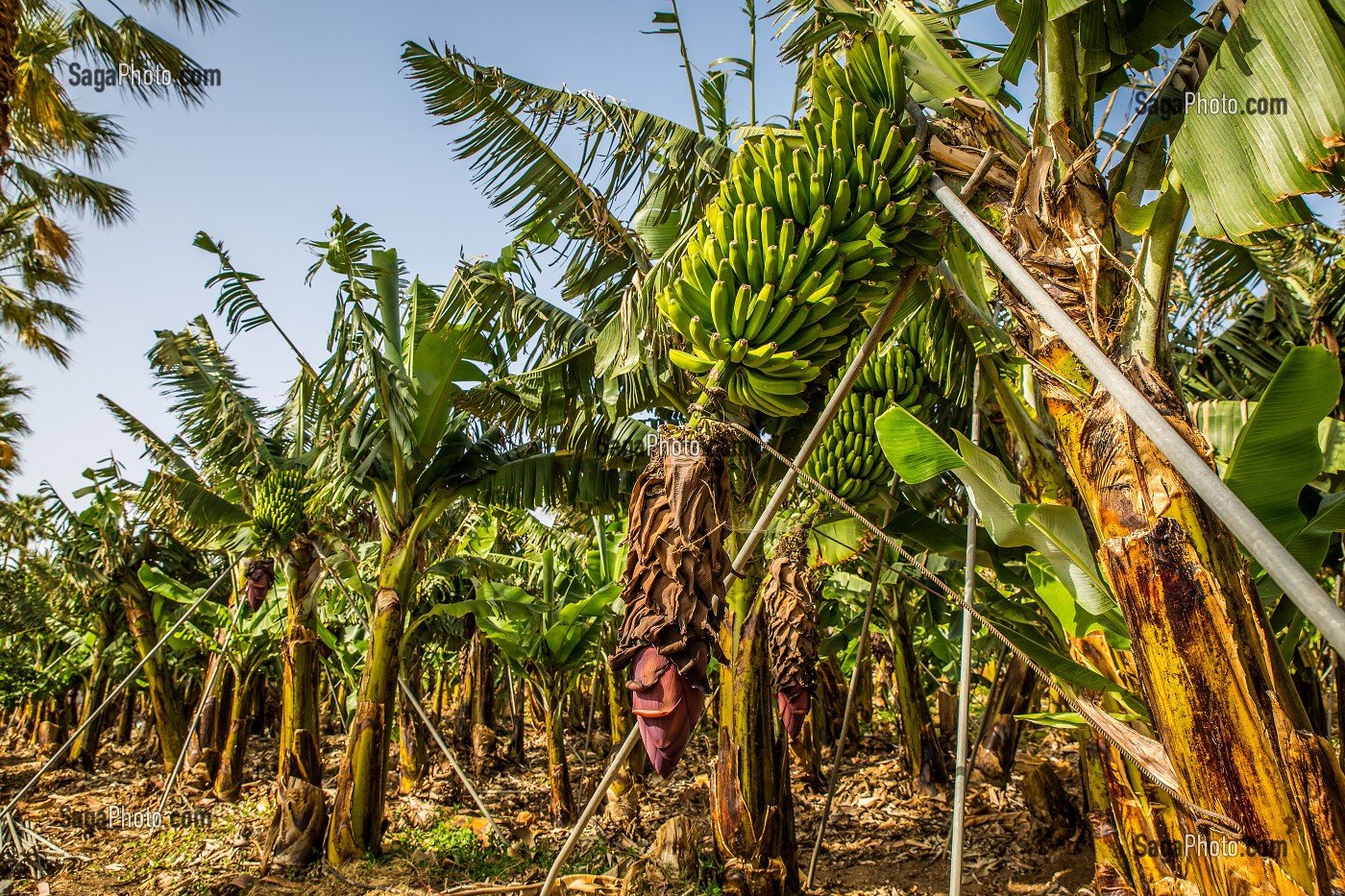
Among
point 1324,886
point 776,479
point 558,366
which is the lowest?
point 1324,886

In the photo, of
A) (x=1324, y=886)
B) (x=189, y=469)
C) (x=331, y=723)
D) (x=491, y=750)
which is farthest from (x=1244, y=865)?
(x=331, y=723)

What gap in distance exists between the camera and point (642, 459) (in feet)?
15.0

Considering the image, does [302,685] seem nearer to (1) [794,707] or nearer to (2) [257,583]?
(2) [257,583]

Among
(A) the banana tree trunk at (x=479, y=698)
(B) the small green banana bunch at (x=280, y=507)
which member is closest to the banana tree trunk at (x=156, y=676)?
(A) the banana tree trunk at (x=479, y=698)

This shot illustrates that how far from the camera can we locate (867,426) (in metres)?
3.29

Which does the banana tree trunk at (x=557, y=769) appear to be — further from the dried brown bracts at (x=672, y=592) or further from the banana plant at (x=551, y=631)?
the dried brown bracts at (x=672, y=592)

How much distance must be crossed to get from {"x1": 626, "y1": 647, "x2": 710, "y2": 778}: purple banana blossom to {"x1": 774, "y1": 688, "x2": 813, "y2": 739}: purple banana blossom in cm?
155

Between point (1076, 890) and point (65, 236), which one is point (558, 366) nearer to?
point (1076, 890)

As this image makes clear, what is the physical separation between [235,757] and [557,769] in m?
4.08

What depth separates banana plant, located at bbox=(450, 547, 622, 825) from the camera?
577 centimetres

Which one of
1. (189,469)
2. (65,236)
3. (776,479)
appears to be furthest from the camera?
(65,236)

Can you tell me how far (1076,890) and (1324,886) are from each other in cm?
415

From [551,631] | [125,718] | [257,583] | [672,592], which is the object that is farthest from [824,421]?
[125,718]

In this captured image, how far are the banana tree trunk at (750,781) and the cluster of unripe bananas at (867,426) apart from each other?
36.4 inches
